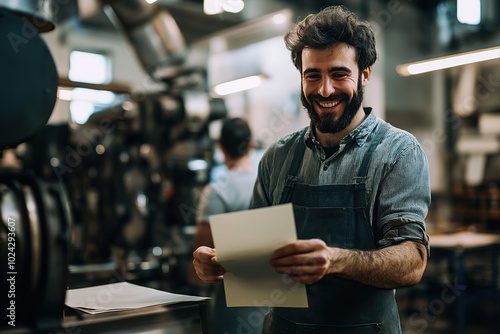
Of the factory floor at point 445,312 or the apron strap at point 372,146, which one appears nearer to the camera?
the apron strap at point 372,146

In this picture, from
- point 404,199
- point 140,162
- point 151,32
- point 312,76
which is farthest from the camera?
point 140,162

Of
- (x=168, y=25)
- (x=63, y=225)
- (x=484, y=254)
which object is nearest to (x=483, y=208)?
(x=484, y=254)

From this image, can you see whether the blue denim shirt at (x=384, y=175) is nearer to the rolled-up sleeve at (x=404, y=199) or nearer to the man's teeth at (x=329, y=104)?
the rolled-up sleeve at (x=404, y=199)

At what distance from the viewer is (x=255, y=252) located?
1232 mm

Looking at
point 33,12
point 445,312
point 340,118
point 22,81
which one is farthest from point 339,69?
point 445,312

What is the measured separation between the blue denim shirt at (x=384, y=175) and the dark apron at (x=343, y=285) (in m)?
0.03

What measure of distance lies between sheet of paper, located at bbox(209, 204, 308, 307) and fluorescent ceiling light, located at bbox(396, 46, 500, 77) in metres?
3.00

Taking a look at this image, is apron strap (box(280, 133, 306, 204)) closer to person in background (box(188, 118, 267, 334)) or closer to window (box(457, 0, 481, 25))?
person in background (box(188, 118, 267, 334))

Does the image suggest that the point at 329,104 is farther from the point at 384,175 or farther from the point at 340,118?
the point at 384,175

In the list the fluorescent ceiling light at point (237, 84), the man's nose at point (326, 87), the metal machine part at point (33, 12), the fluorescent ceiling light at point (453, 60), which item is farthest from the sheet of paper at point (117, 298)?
the fluorescent ceiling light at point (237, 84)

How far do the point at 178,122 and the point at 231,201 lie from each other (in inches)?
93.8

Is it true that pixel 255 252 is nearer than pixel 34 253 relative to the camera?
Yes

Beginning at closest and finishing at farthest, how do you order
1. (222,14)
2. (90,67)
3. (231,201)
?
1. (231,201)
2. (222,14)
3. (90,67)

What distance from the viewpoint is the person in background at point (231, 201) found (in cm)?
244
